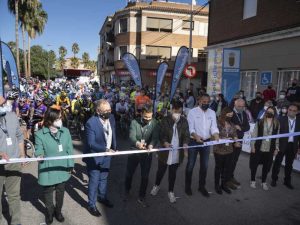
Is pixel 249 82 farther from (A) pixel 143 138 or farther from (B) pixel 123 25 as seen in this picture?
(B) pixel 123 25

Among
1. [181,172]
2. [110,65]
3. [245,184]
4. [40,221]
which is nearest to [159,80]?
[181,172]

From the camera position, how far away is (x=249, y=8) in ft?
53.7

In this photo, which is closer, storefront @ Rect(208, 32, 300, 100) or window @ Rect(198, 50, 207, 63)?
storefront @ Rect(208, 32, 300, 100)

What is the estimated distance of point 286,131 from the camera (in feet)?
19.7

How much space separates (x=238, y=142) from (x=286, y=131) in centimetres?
123

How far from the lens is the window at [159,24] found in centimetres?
3481

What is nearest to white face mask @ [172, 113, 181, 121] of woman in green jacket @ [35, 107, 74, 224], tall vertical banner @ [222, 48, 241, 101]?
woman in green jacket @ [35, 107, 74, 224]

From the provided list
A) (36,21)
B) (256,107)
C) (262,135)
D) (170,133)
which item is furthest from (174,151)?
(36,21)

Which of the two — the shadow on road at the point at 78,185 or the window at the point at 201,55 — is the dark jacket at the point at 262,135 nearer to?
the shadow on road at the point at 78,185

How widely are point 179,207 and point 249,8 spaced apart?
49.1 ft

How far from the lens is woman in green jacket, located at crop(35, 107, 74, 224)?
400 centimetres

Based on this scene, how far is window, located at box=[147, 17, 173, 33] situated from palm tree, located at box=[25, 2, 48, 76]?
13.7 m

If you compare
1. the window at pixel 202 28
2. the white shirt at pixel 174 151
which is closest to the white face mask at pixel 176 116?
the white shirt at pixel 174 151

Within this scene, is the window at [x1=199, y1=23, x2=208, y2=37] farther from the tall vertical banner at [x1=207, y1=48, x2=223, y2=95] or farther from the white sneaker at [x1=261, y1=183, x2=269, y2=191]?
the white sneaker at [x1=261, y1=183, x2=269, y2=191]
